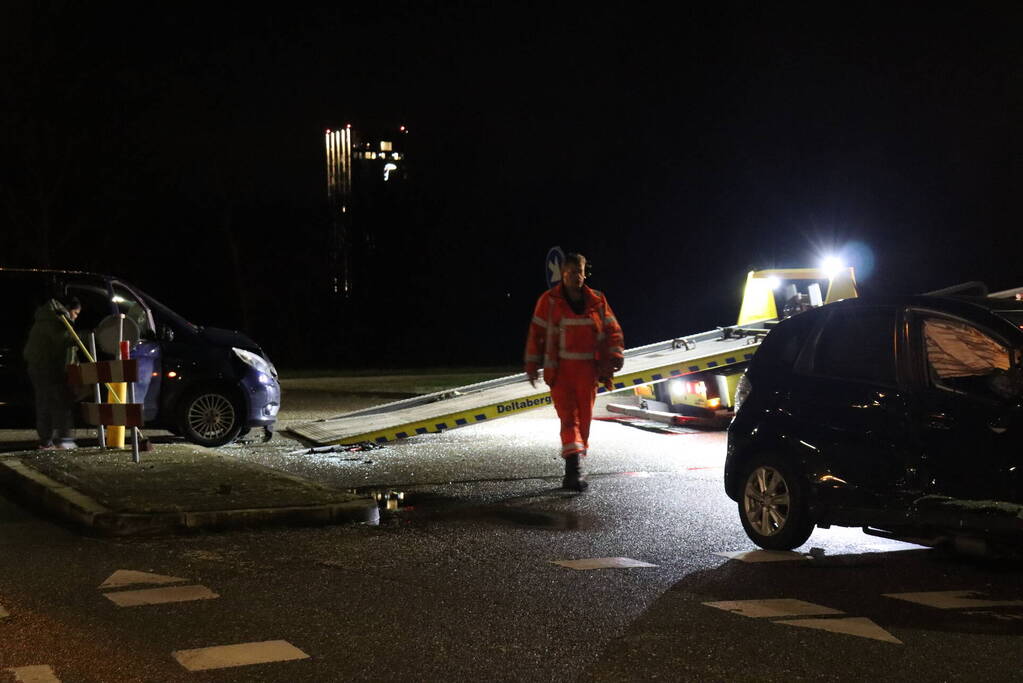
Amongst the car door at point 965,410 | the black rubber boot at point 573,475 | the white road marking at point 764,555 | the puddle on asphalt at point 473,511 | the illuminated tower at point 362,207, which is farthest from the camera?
the illuminated tower at point 362,207

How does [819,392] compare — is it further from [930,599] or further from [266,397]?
[266,397]

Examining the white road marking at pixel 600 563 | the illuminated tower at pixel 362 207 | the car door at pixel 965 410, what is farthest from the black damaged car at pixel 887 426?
the illuminated tower at pixel 362 207

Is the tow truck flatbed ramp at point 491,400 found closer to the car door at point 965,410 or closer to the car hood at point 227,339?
the car hood at point 227,339

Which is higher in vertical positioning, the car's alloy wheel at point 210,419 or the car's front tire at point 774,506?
the car's alloy wheel at point 210,419

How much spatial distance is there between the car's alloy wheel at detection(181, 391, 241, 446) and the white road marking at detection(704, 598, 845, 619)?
8655 millimetres

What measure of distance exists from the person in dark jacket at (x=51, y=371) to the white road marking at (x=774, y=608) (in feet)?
27.9

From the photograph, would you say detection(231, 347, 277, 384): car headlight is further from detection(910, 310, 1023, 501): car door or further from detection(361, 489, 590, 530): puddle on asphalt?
detection(910, 310, 1023, 501): car door

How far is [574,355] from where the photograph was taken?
10.8 m

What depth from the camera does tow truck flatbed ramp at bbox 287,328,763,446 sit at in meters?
12.6

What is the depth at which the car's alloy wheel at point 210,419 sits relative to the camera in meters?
14.1

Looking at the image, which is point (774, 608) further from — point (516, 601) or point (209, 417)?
point (209, 417)

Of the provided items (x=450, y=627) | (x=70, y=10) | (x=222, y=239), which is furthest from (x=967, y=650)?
(x=222, y=239)

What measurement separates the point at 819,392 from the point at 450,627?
310cm

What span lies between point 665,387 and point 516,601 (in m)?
9.45
